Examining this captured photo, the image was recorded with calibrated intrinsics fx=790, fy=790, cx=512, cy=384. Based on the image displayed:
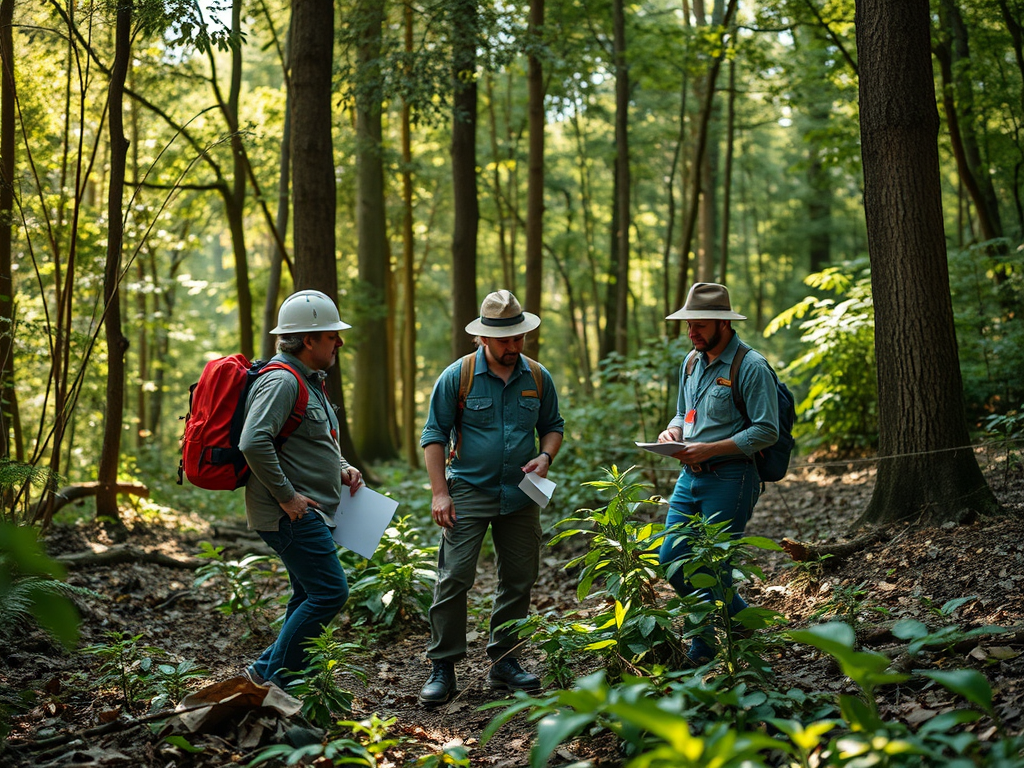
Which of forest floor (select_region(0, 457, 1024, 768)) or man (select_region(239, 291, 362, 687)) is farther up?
man (select_region(239, 291, 362, 687))

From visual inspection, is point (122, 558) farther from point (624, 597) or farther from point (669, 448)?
point (669, 448)

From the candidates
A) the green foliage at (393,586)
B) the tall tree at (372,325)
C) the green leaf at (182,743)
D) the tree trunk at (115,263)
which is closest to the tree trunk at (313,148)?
the tree trunk at (115,263)

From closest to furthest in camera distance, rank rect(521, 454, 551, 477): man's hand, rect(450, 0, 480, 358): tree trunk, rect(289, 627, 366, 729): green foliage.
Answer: rect(289, 627, 366, 729): green foliage → rect(521, 454, 551, 477): man's hand → rect(450, 0, 480, 358): tree trunk

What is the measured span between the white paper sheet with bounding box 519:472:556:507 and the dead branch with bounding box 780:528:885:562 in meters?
2.05

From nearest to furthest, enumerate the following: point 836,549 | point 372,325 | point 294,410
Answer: point 294,410, point 836,549, point 372,325

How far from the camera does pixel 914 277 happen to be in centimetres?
557

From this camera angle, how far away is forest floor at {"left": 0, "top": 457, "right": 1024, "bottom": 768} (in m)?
3.25

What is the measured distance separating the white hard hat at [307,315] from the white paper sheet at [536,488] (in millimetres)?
1317

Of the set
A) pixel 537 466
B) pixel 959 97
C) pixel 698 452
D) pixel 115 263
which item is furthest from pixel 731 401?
pixel 959 97

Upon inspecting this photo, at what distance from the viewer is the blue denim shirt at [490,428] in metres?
4.55

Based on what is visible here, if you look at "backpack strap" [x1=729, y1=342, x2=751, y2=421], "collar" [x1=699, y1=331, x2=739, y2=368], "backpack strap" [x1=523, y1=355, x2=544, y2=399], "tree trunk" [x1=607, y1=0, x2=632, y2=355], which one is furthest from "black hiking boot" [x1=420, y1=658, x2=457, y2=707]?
"tree trunk" [x1=607, y1=0, x2=632, y2=355]

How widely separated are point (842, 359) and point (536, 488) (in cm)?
600

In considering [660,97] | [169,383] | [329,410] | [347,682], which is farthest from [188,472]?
[169,383]

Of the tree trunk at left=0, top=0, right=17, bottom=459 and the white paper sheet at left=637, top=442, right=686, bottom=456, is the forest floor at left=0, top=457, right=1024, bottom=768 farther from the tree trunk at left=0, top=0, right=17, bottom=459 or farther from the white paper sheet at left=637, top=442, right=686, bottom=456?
the tree trunk at left=0, top=0, right=17, bottom=459
